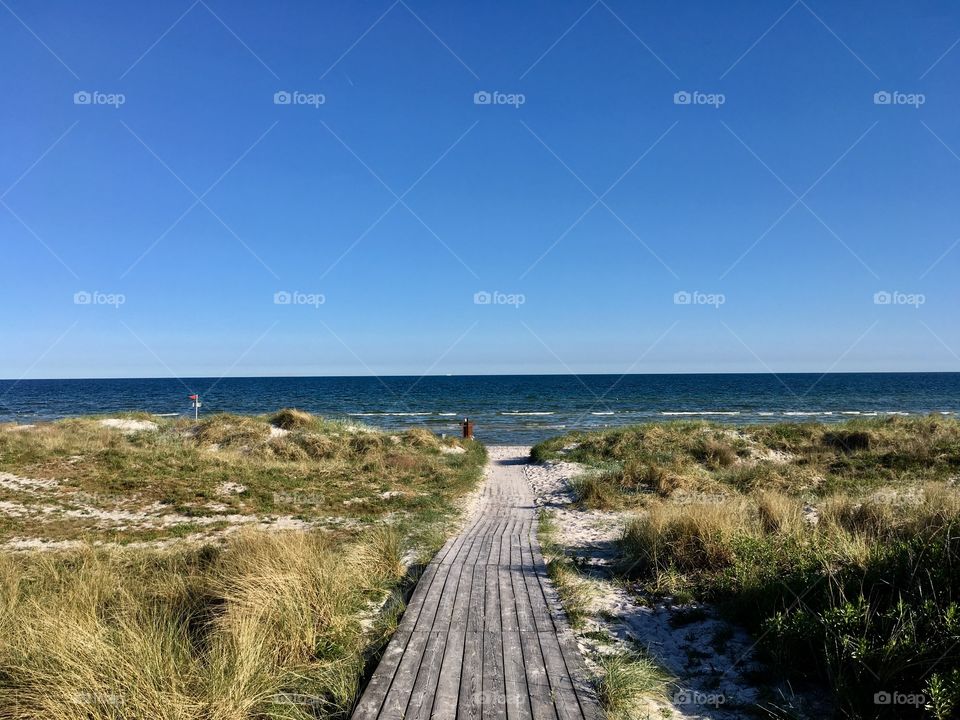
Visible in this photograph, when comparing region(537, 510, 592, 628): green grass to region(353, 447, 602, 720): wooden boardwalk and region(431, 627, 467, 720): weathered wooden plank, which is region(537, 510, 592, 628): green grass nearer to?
region(353, 447, 602, 720): wooden boardwalk

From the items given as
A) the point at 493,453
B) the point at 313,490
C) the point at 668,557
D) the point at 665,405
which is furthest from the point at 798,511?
the point at 665,405

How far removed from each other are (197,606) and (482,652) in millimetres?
3495

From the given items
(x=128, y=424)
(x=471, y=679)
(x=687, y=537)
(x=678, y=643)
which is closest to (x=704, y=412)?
(x=128, y=424)

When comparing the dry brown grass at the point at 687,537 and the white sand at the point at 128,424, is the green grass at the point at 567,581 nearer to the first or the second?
the dry brown grass at the point at 687,537

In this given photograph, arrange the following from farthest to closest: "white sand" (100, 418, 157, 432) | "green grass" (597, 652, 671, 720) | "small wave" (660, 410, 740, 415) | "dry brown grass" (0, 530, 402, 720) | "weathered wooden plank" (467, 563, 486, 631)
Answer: "small wave" (660, 410, 740, 415), "white sand" (100, 418, 157, 432), "weathered wooden plank" (467, 563, 486, 631), "green grass" (597, 652, 671, 720), "dry brown grass" (0, 530, 402, 720)

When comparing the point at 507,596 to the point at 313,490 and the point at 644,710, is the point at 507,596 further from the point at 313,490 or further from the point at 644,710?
the point at 313,490

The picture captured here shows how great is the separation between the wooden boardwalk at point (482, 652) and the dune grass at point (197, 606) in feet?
1.15

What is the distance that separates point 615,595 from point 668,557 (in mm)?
1272

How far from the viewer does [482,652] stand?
5.39m

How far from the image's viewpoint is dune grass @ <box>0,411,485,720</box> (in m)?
4.26

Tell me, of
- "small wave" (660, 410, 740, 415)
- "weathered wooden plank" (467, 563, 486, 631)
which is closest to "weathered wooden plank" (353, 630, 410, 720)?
"weathered wooden plank" (467, 563, 486, 631)

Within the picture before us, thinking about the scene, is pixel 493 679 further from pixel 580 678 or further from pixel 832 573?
pixel 832 573

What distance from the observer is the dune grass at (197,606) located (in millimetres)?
4262

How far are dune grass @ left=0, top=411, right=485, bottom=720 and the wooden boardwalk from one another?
1.15 ft
